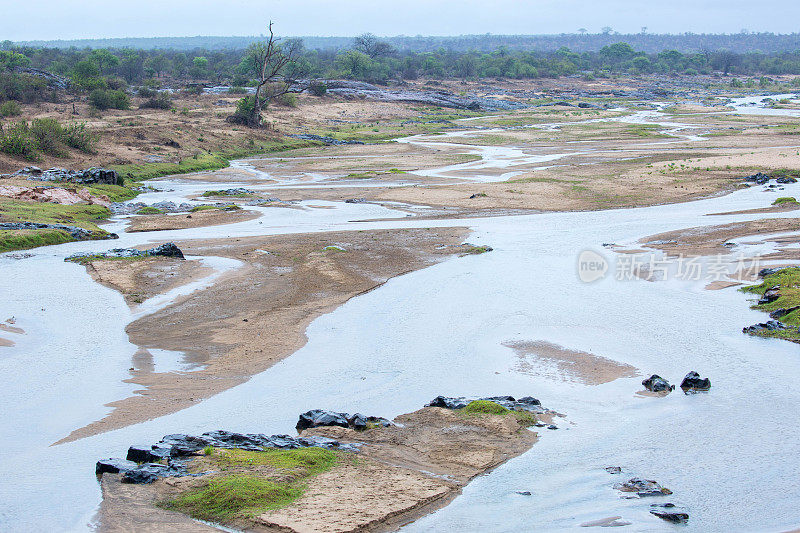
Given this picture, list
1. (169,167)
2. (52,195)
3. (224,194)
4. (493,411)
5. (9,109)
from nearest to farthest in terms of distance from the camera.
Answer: (493,411)
(52,195)
(224,194)
(169,167)
(9,109)

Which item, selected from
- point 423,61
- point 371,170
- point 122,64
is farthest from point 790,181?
point 423,61

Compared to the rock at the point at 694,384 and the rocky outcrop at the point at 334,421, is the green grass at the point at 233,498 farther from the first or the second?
the rock at the point at 694,384

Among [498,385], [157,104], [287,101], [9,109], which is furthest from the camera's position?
[287,101]

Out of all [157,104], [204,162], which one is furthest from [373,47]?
[204,162]

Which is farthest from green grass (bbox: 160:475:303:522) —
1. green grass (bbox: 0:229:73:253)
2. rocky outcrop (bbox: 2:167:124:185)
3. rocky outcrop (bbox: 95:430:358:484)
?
rocky outcrop (bbox: 2:167:124:185)

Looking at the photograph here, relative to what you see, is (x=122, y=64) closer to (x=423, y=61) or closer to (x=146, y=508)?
(x=423, y=61)

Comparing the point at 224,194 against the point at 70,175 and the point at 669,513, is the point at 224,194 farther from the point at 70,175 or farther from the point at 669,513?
the point at 669,513

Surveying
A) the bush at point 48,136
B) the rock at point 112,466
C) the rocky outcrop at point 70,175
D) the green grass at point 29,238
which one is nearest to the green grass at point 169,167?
the bush at point 48,136
